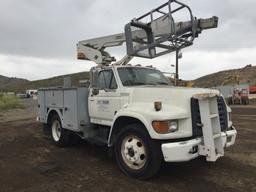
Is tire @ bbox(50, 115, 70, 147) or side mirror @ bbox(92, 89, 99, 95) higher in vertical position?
side mirror @ bbox(92, 89, 99, 95)

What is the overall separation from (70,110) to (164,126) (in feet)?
11.5

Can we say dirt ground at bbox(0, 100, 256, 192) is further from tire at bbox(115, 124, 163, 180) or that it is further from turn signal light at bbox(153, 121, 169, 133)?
turn signal light at bbox(153, 121, 169, 133)

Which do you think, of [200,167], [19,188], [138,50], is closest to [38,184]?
[19,188]

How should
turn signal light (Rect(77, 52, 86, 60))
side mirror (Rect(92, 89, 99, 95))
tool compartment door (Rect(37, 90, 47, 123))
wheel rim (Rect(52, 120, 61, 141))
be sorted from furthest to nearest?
turn signal light (Rect(77, 52, 86, 60)) → tool compartment door (Rect(37, 90, 47, 123)) → wheel rim (Rect(52, 120, 61, 141)) → side mirror (Rect(92, 89, 99, 95))

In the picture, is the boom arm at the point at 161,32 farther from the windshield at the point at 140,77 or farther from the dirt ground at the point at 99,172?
the dirt ground at the point at 99,172

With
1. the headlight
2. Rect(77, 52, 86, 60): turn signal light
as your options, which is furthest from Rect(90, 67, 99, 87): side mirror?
Rect(77, 52, 86, 60): turn signal light

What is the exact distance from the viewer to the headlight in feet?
19.1

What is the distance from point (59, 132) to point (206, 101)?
4963mm

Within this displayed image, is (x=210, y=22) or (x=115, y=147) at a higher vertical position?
(x=210, y=22)

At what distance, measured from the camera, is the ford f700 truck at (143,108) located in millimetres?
5914

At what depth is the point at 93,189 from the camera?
18.6ft

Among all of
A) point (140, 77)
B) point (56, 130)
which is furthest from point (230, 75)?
point (140, 77)

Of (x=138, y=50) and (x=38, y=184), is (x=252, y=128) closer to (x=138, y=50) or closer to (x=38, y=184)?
(x=138, y=50)

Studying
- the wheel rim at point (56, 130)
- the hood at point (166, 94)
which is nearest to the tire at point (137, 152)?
the hood at point (166, 94)
